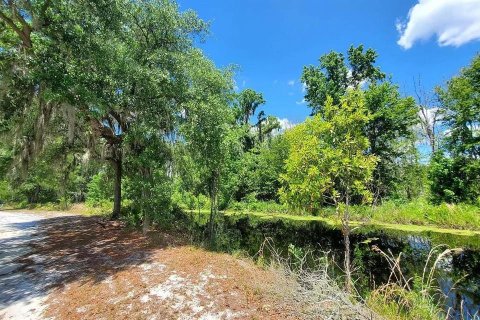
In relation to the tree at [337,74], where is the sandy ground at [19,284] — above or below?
below

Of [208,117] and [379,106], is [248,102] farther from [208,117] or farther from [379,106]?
[208,117]

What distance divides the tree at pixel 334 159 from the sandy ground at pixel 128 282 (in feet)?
7.11

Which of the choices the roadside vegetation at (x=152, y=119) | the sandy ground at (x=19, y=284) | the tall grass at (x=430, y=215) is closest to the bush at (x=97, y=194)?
the roadside vegetation at (x=152, y=119)

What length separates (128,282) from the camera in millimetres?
6977

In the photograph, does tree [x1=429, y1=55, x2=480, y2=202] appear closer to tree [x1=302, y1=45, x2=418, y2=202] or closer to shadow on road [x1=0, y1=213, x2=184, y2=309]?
tree [x1=302, y1=45, x2=418, y2=202]

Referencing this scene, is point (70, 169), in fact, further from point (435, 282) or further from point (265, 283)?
point (435, 282)

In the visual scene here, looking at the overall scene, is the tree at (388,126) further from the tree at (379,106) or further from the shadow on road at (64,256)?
the shadow on road at (64,256)

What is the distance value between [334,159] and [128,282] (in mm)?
5180

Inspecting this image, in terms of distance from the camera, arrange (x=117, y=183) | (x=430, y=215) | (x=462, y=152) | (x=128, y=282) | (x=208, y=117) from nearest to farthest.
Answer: (x=128, y=282)
(x=208, y=117)
(x=117, y=183)
(x=430, y=215)
(x=462, y=152)

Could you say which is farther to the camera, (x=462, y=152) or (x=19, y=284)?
(x=462, y=152)

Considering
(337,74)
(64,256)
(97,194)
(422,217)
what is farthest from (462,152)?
(97,194)

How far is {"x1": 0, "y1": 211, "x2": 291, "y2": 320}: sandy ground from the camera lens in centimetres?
564

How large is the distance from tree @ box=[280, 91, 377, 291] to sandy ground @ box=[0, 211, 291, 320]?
2.17m

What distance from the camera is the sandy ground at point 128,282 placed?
564cm
